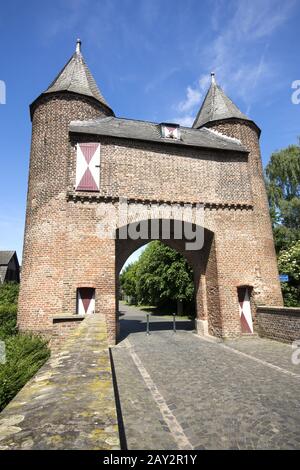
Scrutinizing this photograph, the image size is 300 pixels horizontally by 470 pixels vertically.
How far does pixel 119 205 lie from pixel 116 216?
0.52m

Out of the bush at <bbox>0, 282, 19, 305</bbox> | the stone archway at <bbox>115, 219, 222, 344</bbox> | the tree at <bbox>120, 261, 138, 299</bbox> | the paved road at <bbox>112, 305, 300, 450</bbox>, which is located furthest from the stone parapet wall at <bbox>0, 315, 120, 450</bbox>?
the tree at <bbox>120, 261, 138, 299</bbox>

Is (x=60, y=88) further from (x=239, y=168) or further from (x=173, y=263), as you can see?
(x=173, y=263)

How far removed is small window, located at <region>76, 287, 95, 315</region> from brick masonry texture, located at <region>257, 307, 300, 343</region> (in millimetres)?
7364

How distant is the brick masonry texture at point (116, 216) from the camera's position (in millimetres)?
11016

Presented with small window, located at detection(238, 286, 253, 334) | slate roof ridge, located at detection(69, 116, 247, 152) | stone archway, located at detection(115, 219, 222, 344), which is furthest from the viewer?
slate roof ridge, located at detection(69, 116, 247, 152)

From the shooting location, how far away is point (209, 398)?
17.4 ft

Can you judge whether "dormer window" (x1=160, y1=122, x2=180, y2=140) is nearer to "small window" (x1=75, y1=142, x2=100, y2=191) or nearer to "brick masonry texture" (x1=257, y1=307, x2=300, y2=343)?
"small window" (x1=75, y1=142, x2=100, y2=191)

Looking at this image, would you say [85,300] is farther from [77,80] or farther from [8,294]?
[77,80]

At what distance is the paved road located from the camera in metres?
3.83

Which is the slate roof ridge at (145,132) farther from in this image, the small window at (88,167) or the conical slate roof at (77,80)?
the conical slate roof at (77,80)

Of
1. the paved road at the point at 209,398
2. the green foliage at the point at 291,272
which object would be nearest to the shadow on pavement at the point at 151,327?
the paved road at the point at 209,398

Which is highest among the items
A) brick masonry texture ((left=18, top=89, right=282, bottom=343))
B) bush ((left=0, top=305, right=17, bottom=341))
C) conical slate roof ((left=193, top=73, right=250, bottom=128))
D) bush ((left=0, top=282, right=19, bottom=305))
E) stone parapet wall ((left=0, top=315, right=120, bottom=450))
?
conical slate roof ((left=193, top=73, right=250, bottom=128))
